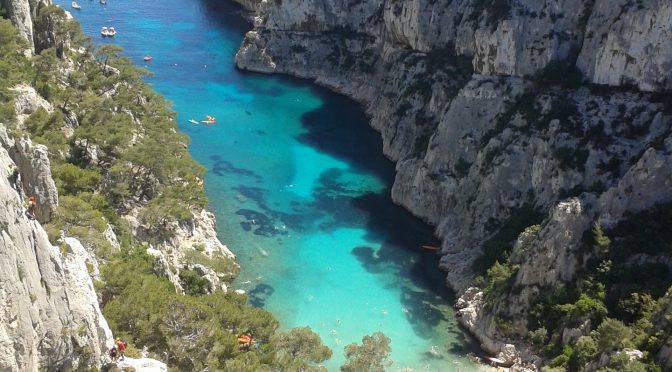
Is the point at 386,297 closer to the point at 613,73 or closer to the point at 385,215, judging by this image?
the point at 385,215

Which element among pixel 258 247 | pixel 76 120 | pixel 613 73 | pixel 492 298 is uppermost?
pixel 613 73

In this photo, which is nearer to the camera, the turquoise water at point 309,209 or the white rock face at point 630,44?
the turquoise water at point 309,209

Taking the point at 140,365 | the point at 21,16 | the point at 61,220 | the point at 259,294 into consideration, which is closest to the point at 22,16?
the point at 21,16

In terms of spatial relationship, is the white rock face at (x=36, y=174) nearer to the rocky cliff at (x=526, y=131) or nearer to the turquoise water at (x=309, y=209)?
the turquoise water at (x=309, y=209)

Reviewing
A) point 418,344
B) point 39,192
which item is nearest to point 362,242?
point 418,344

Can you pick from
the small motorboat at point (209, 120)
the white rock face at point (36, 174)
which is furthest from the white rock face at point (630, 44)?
the small motorboat at point (209, 120)
